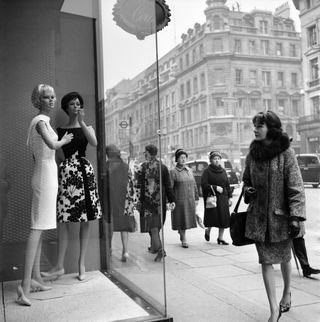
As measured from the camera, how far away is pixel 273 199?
3.14m

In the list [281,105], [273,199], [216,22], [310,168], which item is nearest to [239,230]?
[273,199]

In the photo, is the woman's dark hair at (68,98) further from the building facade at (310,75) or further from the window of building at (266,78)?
the window of building at (266,78)

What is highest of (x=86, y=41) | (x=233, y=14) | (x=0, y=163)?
(x=233, y=14)

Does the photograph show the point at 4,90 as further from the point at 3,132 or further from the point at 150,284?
the point at 150,284

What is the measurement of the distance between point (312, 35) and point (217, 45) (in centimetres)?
2649

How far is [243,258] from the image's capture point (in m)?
6.05

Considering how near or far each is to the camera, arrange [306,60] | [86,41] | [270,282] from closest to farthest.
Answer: [270,282] → [86,41] → [306,60]

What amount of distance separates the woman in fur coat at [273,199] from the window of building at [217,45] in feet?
213

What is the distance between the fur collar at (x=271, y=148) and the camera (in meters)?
3.19

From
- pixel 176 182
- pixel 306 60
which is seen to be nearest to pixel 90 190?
pixel 176 182

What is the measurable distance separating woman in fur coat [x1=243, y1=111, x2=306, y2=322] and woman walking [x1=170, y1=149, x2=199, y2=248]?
4.11 metres

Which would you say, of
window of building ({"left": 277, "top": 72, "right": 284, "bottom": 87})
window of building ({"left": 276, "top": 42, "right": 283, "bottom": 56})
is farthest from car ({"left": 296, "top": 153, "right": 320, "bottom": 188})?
window of building ({"left": 276, "top": 42, "right": 283, "bottom": 56})

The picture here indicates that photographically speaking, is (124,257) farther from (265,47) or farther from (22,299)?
(265,47)

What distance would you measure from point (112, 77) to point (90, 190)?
1084 mm
